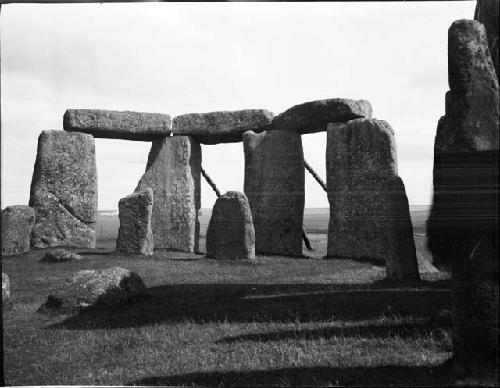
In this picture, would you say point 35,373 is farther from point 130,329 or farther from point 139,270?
point 139,270

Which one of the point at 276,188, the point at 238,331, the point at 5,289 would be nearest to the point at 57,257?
the point at 5,289

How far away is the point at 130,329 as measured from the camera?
18.2 feet

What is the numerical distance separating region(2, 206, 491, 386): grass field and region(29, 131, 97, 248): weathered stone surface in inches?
128

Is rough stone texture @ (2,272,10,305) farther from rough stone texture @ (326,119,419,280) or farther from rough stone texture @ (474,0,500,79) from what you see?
rough stone texture @ (474,0,500,79)

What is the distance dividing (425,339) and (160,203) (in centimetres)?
1000

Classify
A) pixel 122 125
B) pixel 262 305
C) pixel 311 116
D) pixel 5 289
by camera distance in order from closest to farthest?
pixel 262 305 → pixel 5 289 → pixel 311 116 → pixel 122 125

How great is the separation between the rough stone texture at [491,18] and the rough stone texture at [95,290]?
4358 millimetres

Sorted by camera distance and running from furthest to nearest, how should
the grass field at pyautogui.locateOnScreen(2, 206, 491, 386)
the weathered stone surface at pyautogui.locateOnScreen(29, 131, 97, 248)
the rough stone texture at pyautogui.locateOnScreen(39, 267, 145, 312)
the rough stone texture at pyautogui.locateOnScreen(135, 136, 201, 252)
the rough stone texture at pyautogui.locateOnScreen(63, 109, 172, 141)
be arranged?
1. the rough stone texture at pyautogui.locateOnScreen(135, 136, 201, 252)
2. the weathered stone surface at pyautogui.locateOnScreen(29, 131, 97, 248)
3. the rough stone texture at pyautogui.locateOnScreen(63, 109, 172, 141)
4. the rough stone texture at pyautogui.locateOnScreen(39, 267, 145, 312)
5. the grass field at pyautogui.locateOnScreen(2, 206, 491, 386)

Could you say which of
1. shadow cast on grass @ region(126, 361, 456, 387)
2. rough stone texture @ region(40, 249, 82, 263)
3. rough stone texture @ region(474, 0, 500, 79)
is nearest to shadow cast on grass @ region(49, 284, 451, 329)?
shadow cast on grass @ region(126, 361, 456, 387)

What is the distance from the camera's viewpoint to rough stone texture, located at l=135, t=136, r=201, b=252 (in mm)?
13055

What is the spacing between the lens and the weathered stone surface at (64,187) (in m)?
10.2

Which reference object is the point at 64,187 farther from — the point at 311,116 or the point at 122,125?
the point at 311,116

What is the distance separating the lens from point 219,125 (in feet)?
43.3

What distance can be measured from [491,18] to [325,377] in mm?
3082
